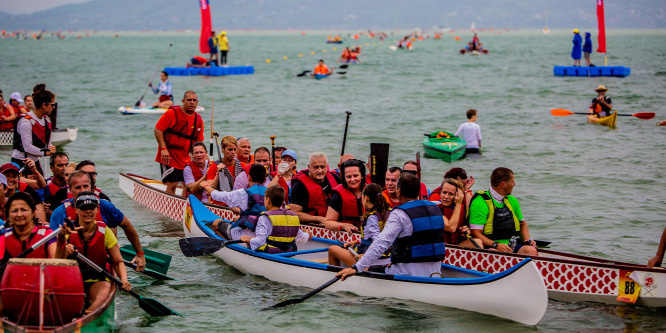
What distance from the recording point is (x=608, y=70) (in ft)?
143

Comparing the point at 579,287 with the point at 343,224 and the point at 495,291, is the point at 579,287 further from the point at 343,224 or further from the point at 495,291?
the point at 343,224

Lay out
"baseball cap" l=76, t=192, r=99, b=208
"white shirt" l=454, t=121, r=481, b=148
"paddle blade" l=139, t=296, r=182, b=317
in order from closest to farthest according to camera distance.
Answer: "baseball cap" l=76, t=192, r=99, b=208, "paddle blade" l=139, t=296, r=182, b=317, "white shirt" l=454, t=121, r=481, b=148

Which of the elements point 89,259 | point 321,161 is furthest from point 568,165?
point 89,259

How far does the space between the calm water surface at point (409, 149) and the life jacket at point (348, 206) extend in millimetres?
Result: 1117

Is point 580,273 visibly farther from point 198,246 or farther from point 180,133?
point 180,133

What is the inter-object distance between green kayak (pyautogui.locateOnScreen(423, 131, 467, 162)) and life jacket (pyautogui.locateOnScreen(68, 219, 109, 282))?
1229 cm

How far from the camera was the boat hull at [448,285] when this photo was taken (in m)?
7.41

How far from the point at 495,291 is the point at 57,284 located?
411 centimetres

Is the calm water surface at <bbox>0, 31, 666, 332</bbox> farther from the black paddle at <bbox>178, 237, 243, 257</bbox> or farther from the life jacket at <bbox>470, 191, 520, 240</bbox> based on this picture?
the life jacket at <bbox>470, 191, 520, 240</bbox>

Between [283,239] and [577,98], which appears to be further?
[577,98]

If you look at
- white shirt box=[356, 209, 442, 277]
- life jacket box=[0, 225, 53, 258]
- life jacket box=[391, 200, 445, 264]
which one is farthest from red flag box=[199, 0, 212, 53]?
life jacket box=[0, 225, 53, 258]

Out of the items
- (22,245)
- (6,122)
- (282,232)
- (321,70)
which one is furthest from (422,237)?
(321,70)

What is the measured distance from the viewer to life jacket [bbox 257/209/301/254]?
8734 mm

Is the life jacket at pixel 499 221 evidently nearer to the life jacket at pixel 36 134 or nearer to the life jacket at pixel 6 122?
the life jacket at pixel 36 134
